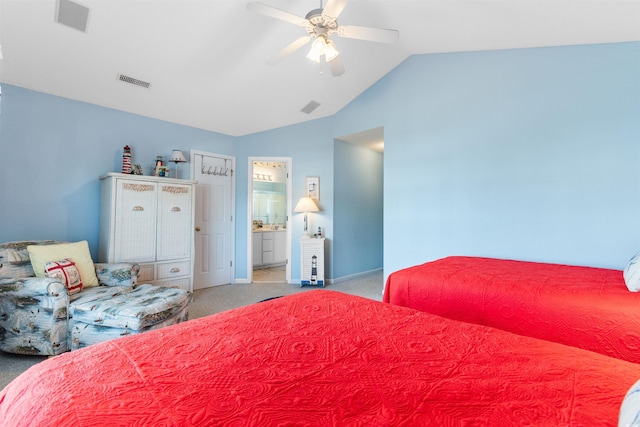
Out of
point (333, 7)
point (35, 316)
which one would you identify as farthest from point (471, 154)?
point (35, 316)

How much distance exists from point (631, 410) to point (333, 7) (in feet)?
7.69

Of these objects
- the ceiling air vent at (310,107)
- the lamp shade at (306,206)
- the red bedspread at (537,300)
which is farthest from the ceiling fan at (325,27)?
the lamp shade at (306,206)

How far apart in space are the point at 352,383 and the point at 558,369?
61cm

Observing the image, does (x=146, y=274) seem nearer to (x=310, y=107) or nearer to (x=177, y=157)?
(x=177, y=157)

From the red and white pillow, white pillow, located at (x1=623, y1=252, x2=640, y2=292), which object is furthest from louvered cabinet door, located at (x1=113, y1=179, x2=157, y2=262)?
white pillow, located at (x1=623, y1=252, x2=640, y2=292)

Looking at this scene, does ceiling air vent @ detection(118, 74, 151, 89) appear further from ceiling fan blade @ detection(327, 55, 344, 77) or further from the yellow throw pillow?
ceiling fan blade @ detection(327, 55, 344, 77)

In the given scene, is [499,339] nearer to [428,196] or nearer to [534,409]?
[534,409]

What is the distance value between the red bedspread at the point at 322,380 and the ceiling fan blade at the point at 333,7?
200cm

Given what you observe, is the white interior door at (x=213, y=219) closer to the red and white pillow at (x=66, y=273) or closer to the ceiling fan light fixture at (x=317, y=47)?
the red and white pillow at (x=66, y=273)

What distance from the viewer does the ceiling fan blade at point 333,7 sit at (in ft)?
6.57

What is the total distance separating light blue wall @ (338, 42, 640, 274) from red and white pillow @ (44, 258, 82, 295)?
3396mm

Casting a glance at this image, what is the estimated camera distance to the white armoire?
332 centimetres

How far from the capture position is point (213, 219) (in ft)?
15.5

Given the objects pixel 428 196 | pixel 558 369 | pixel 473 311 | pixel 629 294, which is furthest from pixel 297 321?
pixel 428 196
